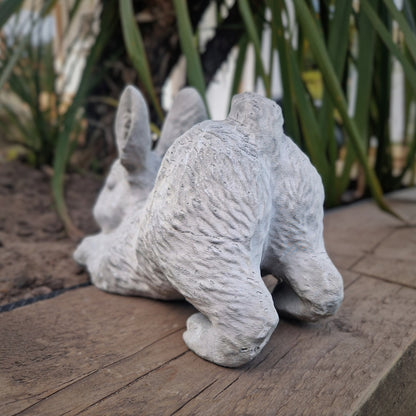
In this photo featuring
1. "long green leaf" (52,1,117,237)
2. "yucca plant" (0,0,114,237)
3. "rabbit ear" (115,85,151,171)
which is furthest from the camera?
"yucca plant" (0,0,114,237)

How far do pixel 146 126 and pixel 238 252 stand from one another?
339 mm

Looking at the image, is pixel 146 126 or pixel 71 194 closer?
pixel 146 126

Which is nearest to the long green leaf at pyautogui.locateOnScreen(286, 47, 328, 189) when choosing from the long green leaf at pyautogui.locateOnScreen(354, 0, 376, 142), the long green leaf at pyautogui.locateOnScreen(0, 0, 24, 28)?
the long green leaf at pyautogui.locateOnScreen(354, 0, 376, 142)

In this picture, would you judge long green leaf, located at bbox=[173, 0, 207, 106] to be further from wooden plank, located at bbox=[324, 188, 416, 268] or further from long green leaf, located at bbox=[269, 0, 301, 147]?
wooden plank, located at bbox=[324, 188, 416, 268]

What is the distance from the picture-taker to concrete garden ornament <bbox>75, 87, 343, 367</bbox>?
0.56 meters

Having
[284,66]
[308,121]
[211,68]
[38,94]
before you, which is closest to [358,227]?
[308,121]

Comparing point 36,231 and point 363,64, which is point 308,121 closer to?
point 363,64

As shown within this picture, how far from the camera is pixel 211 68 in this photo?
1584mm

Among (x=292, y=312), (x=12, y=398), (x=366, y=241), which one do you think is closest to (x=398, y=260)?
(x=366, y=241)

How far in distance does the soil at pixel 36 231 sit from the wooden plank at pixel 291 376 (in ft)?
1.49

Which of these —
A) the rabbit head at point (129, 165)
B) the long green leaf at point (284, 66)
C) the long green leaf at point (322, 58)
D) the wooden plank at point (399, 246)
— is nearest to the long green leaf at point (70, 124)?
the rabbit head at point (129, 165)

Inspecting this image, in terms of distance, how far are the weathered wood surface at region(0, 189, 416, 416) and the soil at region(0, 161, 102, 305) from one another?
14 cm

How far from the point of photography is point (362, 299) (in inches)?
32.4

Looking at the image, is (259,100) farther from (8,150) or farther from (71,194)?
(8,150)
